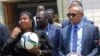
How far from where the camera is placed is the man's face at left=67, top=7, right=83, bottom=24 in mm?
5828

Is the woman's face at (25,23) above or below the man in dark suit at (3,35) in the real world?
above

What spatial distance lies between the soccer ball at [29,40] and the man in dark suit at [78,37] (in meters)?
0.77

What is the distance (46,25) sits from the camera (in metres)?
6.71

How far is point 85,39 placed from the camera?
5.88 meters

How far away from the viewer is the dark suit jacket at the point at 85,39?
5.86 meters

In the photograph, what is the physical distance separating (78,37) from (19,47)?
38.4 inches

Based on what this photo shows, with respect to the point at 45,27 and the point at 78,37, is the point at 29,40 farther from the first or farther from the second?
the point at 45,27

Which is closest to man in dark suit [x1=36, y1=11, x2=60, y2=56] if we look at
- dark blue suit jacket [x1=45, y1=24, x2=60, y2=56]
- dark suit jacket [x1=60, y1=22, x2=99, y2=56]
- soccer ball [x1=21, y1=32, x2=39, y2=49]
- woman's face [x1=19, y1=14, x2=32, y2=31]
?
dark blue suit jacket [x1=45, y1=24, x2=60, y2=56]

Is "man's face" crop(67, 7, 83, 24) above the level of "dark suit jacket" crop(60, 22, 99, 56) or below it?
above

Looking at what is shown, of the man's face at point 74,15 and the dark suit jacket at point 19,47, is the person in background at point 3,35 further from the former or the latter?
the man's face at point 74,15

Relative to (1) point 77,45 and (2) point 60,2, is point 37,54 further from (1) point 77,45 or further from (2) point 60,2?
(2) point 60,2

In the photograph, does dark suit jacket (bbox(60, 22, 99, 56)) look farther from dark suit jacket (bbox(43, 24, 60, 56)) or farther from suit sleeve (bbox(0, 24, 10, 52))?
suit sleeve (bbox(0, 24, 10, 52))

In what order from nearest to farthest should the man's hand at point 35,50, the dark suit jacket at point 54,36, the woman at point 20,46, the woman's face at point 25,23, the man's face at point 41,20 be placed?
the man's hand at point 35,50
the woman at point 20,46
the woman's face at point 25,23
the dark suit jacket at point 54,36
the man's face at point 41,20

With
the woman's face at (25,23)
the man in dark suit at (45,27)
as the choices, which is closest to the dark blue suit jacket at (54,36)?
the man in dark suit at (45,27)
